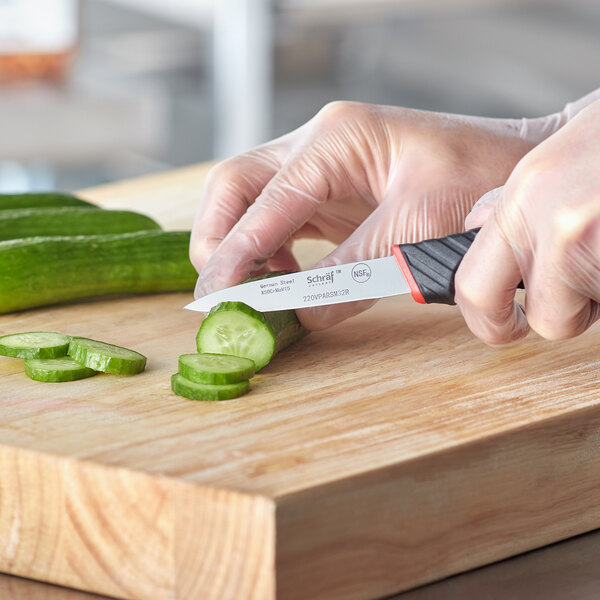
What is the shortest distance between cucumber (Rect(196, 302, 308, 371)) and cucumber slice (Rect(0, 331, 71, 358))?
26cm

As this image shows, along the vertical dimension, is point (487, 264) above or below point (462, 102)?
above

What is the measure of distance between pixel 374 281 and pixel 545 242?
35 cm

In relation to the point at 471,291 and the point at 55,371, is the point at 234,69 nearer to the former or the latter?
the point at 55,371

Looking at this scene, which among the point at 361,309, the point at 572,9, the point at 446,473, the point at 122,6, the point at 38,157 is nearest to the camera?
→ the point at 446,473

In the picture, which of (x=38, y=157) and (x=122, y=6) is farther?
(x=122, y=6)

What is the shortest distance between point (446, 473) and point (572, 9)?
6547 mm

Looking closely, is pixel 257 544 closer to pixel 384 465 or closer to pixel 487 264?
pixel 384 465

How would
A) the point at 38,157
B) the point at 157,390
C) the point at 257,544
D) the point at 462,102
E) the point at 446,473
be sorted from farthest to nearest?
the point at 462,102 → the point at 38,157 → the point at 157,390 → the point at 446,473 → the point at 257,544

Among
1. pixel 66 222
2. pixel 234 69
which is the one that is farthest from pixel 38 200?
pixel 234 69

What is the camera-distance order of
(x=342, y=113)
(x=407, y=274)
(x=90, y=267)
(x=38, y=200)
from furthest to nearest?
(x=38, y=200) < (x=90, y=267) < (x=342, y=113) < (x=407, y=274)

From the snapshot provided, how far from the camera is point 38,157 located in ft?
19.3

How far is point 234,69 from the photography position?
23.6 ft

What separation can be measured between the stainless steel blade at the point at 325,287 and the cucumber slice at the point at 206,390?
0.20 meters

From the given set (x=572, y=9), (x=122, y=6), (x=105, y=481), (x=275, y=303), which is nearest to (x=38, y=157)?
(x=122, y=6)
